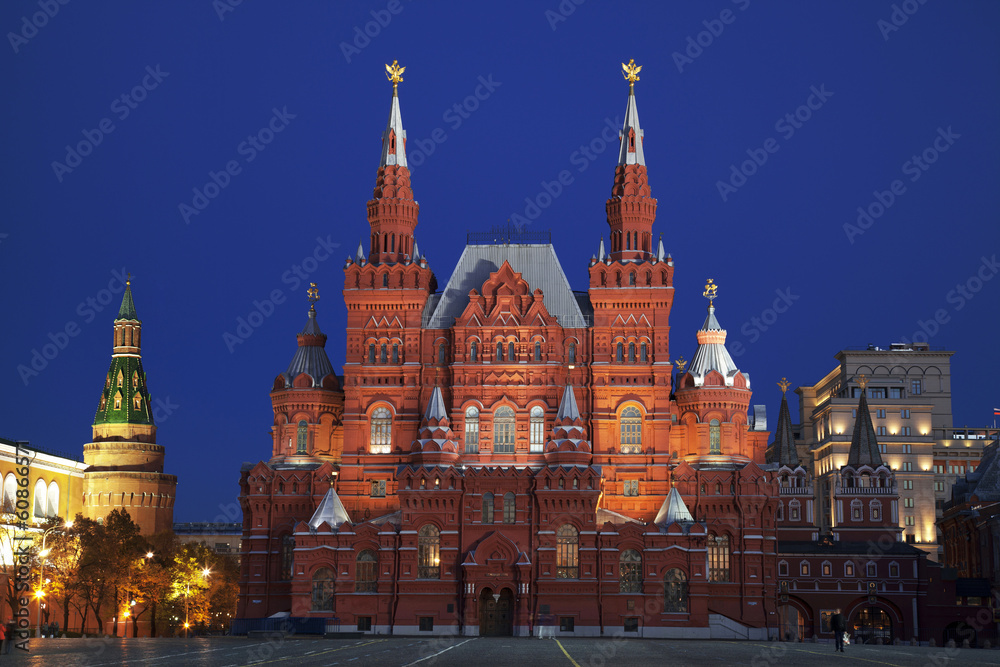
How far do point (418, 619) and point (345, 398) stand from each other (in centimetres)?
1856

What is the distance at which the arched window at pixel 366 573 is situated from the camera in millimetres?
88500

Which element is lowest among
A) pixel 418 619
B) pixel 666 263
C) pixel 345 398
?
pixel 418 619

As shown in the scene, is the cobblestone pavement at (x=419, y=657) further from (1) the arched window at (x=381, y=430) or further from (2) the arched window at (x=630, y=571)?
(1) the arched window at (x=381, y=430)

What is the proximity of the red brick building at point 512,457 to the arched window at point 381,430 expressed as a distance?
0.15 meters

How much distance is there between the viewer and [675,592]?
87.4 metres

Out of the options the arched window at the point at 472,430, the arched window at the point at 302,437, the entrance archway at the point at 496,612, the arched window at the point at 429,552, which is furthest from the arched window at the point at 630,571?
the arched window at the point at 302,437

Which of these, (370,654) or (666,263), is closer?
(370,654)

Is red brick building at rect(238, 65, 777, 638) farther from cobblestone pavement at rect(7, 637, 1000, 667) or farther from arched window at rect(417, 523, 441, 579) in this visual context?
cobblestone pavement at rect(7, 637, 1000, 667)

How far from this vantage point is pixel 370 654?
52.5 m

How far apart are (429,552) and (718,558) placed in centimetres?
2088

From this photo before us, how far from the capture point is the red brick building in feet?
287

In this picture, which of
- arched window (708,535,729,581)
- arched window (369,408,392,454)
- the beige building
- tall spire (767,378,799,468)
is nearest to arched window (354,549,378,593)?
arched window (369,408,392,454)

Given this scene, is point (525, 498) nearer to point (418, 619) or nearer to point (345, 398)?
point (418, 619)

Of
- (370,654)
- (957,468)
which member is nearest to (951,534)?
(957,468)
